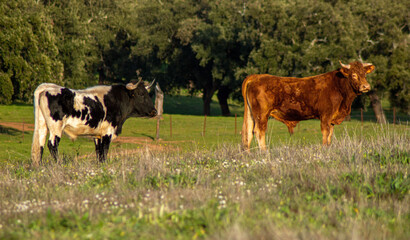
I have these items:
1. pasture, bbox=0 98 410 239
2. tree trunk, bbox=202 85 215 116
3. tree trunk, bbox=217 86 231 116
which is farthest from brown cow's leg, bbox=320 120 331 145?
tree trunk, bbox=217 86 231 116

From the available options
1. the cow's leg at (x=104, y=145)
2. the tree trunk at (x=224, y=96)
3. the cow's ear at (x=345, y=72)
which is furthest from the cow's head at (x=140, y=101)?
the tree trunk at (x=224, y=96)

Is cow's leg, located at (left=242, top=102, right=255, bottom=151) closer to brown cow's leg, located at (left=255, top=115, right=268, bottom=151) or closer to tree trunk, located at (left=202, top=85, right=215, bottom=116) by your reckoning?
brown cow's leg, located at (left=255, top=115, right=268, bottom=151)

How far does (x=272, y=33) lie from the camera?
134 ft

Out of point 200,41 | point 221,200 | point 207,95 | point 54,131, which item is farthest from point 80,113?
point 207,95

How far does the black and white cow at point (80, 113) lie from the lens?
33.0 ft

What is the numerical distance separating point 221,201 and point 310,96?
5.21 m

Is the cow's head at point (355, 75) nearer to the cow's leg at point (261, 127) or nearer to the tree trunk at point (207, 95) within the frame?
the cow's leg at point (261, 127)

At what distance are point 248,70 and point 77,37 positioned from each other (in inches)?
558

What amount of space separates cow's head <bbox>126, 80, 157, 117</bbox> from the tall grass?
278 centimetres

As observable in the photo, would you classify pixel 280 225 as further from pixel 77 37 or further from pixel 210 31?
pixel 210 31

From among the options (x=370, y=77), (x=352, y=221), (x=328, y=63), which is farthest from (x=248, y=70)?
(x=352, y=221)

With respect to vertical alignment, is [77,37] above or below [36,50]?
above

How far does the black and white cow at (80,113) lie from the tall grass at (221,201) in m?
1.17

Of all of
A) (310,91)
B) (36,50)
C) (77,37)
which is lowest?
(310,91)
